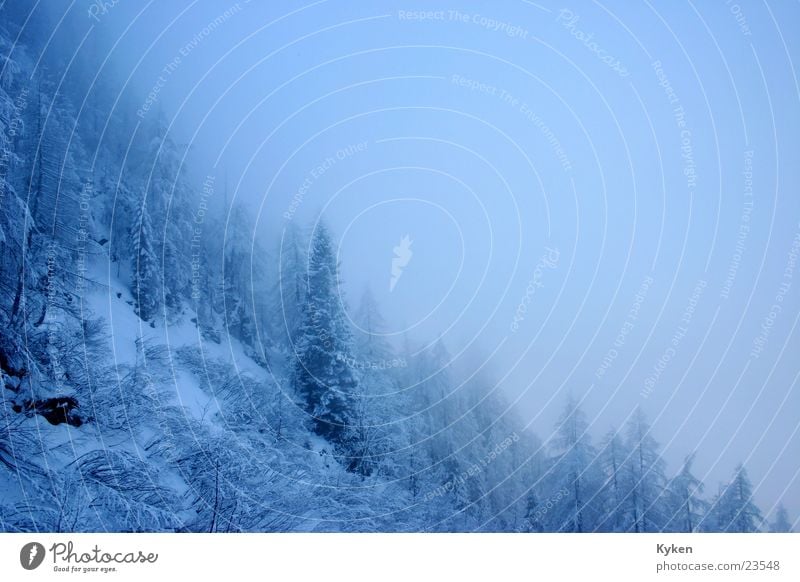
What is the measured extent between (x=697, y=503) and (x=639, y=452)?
1.03 meters

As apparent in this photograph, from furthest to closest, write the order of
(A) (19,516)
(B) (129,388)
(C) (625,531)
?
1. (C) (625,531)
2. (B) (129,388)
3. (A) (19,516)

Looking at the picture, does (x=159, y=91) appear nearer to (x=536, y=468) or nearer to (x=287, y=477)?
(x=287, y=477)

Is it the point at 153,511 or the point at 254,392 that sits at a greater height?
the point at 254,392
